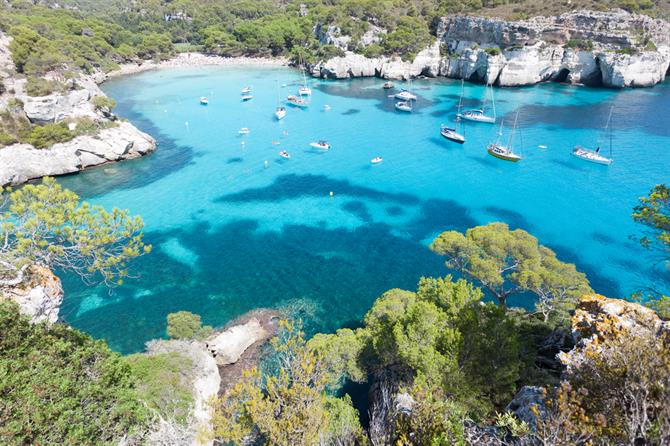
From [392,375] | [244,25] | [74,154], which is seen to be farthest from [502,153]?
[244,25]

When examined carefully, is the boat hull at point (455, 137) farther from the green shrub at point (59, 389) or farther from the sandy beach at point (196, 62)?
the sandy beach at point (196, 62)

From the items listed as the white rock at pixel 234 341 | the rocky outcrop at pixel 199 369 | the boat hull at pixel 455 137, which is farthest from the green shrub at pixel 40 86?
the boat hull at pixel 455 137

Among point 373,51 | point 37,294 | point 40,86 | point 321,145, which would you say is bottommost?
point 321,145

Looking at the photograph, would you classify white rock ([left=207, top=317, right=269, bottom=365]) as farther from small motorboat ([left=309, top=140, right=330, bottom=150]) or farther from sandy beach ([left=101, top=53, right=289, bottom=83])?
sandy beach ([left=101, top=53, right=289, bottom=83])

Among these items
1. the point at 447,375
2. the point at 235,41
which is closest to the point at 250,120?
the point at 447,375

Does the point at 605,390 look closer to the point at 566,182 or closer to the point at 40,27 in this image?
the point at 566,182

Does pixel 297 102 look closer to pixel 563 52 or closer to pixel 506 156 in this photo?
pixel 506 156
